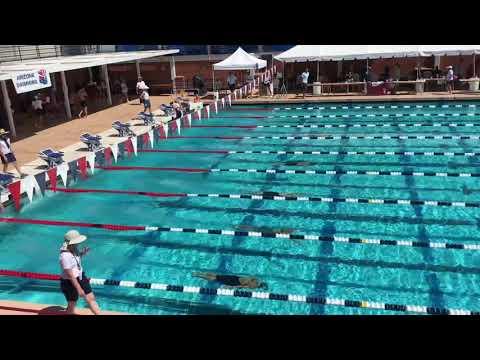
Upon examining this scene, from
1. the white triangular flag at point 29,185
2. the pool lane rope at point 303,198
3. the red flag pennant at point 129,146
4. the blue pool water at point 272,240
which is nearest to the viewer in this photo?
the blue pool water at point 272,240

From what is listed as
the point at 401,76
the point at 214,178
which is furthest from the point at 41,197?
the point at 401,76

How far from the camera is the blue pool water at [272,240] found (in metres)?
6.98

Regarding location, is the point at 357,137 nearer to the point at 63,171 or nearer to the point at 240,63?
the point at 240,63

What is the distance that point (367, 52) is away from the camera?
18.6 metres

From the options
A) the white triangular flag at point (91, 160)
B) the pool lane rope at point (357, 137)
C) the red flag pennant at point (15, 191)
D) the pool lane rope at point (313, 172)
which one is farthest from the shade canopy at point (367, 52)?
the red flag pennant at point (15, 191)

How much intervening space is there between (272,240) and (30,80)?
1004 cm

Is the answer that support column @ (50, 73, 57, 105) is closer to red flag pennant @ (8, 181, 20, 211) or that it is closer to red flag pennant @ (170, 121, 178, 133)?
red flag pennant @ (170, 121, 178, 133)

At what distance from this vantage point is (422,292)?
683 centimetres

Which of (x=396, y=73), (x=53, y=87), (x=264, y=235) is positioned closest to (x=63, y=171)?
(x=264, y=235)

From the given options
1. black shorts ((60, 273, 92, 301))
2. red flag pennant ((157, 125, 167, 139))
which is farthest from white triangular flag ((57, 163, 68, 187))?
black shorts ((60, 273, 92, 301))

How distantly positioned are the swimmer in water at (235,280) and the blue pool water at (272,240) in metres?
0.13

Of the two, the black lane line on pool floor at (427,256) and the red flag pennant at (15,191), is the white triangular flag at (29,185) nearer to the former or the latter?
the red flag pennant at (15,191)
